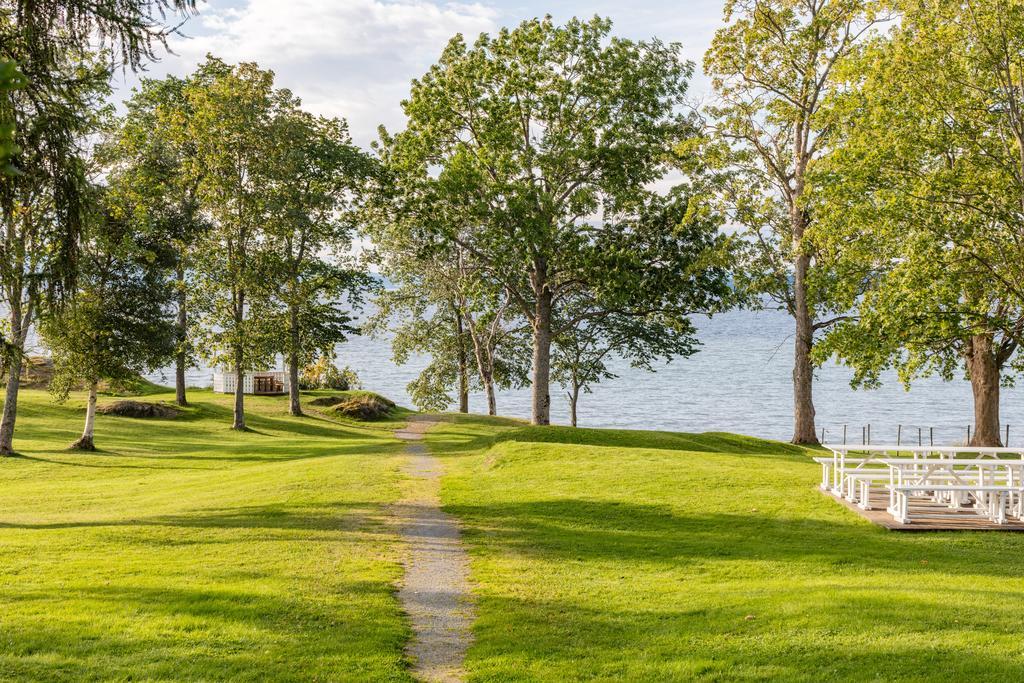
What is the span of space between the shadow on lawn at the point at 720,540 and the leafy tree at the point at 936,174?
975 cm

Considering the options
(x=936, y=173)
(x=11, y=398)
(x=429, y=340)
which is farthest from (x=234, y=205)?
(x=936, y=173)

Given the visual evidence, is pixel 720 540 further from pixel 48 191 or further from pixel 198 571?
pixel 48 191

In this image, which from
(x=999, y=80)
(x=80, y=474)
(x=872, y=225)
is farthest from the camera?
(x=80, y=474)

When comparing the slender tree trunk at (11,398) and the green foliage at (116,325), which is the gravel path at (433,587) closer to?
the slender tree trunk at (11,398)

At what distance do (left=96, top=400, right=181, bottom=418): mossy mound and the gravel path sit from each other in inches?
877

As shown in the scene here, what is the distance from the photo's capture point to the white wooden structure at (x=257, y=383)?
49.2 m

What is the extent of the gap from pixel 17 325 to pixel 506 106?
15903mm

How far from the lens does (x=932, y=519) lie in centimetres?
1407

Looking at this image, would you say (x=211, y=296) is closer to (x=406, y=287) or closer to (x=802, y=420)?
(x=406, y=287)

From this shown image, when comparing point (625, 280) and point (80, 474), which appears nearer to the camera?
point (80, 474)

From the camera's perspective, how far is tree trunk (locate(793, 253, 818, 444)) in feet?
99.6

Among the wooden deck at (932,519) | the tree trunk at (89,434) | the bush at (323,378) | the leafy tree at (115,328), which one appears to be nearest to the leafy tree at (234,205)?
the leafy tree at (115,328)

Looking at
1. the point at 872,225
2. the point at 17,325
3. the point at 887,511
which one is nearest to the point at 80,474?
the point at 17,325

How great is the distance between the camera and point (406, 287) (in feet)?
154
